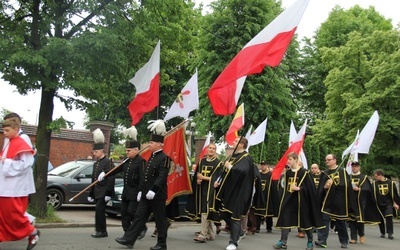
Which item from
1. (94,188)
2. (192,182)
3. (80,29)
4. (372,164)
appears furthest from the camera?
(372,164)

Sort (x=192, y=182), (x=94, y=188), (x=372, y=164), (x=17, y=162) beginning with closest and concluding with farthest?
(x=17, y=162)
(x=94, y=188)
(x=192, y=182)
(x=372, y=164)

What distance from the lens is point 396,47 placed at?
26.5 meters

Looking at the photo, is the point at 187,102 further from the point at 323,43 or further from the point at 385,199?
the point at 323,43

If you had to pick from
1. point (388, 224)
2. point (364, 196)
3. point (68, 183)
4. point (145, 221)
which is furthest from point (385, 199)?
point (68, 183)

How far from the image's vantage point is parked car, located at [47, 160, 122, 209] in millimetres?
15484

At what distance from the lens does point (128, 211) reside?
9945 mm

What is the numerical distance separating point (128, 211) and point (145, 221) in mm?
975

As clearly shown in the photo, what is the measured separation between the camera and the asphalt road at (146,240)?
9328mm

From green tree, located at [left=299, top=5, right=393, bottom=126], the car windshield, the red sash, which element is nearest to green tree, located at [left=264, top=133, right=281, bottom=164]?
green tree, located at [left=299, top=5, right=393, bottom=126]

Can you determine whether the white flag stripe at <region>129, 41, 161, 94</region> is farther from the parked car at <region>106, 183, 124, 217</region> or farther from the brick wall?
the brick wall

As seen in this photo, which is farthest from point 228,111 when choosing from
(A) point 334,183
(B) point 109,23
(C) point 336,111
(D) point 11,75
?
(C) point 336,111

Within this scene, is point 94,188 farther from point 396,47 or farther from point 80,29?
point 396,47

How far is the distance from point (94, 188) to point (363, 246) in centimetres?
630

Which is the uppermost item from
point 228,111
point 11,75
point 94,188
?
point 11,75
